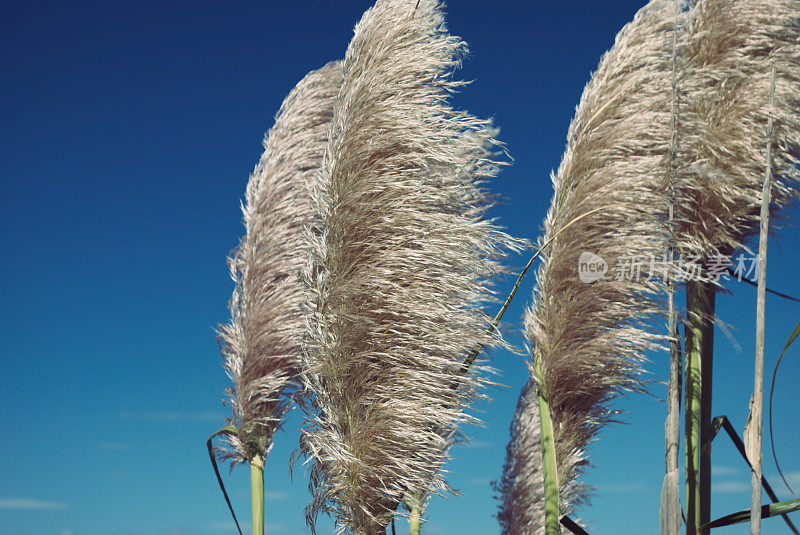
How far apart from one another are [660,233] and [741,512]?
865 mm

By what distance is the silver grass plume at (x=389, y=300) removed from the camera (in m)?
2.25

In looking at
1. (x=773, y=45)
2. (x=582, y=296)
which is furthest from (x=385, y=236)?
(x=773, y=45)

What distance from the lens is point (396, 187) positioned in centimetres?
234

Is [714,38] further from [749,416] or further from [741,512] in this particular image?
[741,512]

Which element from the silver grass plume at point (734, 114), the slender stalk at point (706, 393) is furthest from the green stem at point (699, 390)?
the silver grass plume at point (734, 114)

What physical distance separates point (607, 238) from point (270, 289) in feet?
4.23

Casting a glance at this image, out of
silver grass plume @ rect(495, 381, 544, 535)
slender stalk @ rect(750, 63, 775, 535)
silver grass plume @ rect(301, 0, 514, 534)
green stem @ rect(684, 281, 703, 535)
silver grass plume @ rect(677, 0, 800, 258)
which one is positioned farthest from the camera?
silver grass plume @ rect(495, 381, 544, 535)

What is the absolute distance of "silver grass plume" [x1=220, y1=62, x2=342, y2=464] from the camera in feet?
9.35

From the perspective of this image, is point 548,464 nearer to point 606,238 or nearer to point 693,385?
point 693,385

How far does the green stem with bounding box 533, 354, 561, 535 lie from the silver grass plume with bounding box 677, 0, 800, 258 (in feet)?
2.21

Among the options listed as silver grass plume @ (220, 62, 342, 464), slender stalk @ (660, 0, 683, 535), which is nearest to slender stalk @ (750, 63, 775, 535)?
slender stalk @ (660, 0, 683, 535)

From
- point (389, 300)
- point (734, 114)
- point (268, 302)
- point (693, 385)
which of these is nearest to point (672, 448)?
point (693, 385)

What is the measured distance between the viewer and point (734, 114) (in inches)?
98.7

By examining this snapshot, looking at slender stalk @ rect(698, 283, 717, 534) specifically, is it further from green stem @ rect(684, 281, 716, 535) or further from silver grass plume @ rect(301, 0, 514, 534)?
silver grass plume @ rect(301, 0, 514, 534)
